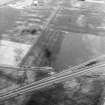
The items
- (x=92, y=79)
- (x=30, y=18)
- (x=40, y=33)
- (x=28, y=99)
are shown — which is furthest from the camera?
(x=30, y=18)

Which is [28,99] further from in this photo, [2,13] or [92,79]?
[2,13]

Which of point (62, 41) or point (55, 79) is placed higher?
point (55, 79)

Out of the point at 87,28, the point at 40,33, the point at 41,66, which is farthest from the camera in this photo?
the point at 87,28

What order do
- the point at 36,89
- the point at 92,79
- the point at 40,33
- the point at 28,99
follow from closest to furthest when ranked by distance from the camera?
the point at 28,99 → the point at 36,89 → the point at 92,79 → the point at 40,33

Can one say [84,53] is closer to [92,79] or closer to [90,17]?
[92,79]

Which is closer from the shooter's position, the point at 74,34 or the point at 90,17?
the point at 74,34

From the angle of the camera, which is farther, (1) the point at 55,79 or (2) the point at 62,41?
(2) the point at 62,41

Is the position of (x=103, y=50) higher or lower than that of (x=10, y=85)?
lower

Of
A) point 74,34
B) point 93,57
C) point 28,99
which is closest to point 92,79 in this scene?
point 93,57

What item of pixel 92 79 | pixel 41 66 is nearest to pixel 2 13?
pixel 41 66
